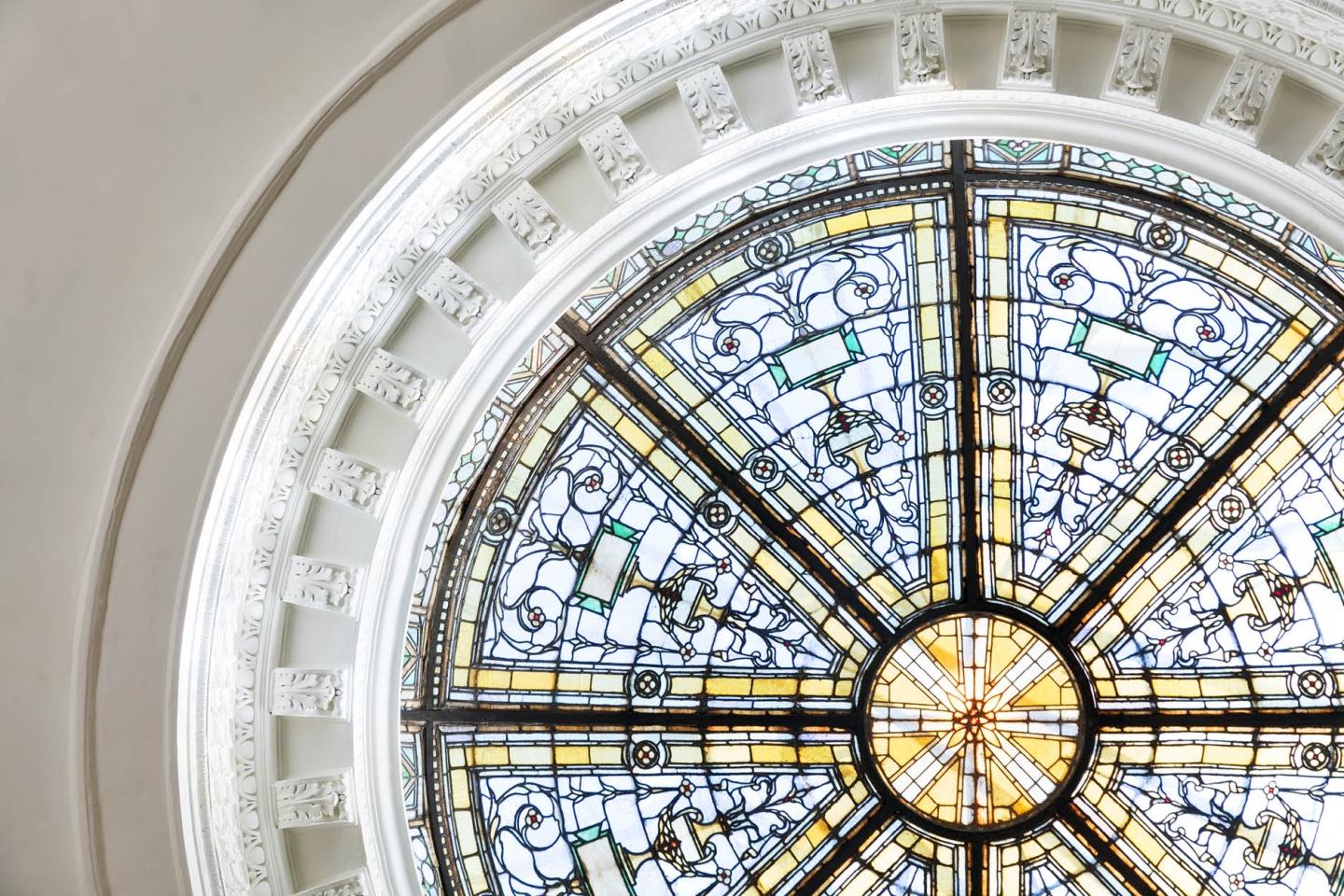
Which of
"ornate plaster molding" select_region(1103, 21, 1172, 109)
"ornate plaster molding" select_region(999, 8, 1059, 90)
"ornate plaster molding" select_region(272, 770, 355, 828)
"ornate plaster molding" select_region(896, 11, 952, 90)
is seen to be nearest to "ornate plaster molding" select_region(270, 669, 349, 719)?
"ornate plaster molding" select_region(272, 770, 355, 828)

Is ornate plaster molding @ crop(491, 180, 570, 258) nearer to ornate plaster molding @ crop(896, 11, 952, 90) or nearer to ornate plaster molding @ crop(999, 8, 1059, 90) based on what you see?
ornate plaster molding @ crop(896, 11, 952, 90)

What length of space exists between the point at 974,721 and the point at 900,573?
1.04 meters

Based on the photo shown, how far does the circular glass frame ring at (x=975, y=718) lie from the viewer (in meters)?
8.16

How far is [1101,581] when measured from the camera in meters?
8.11

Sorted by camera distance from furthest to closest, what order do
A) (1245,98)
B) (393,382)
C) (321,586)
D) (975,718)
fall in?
(975,718), (321,586), (393,382), (1245,98)

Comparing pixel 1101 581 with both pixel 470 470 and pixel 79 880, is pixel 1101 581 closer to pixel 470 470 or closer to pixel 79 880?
pixel 470 470

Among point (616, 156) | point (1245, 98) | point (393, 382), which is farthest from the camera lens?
point (393, 382)

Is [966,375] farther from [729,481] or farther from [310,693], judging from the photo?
[310,693]

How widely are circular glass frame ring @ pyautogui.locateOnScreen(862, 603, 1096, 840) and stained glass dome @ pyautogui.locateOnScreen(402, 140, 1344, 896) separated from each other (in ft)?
0.07

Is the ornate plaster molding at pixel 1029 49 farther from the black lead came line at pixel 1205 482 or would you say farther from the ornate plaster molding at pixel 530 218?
the black lead came line at pixel 1205 482

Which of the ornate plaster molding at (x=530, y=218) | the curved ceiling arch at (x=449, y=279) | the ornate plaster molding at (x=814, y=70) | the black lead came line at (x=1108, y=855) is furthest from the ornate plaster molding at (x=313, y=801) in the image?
the black lead came line at (x=1108, y=855)

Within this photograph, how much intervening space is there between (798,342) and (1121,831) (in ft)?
11.7

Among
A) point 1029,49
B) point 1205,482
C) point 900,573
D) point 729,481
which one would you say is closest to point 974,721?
point 900,573

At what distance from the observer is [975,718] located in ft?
27.0
